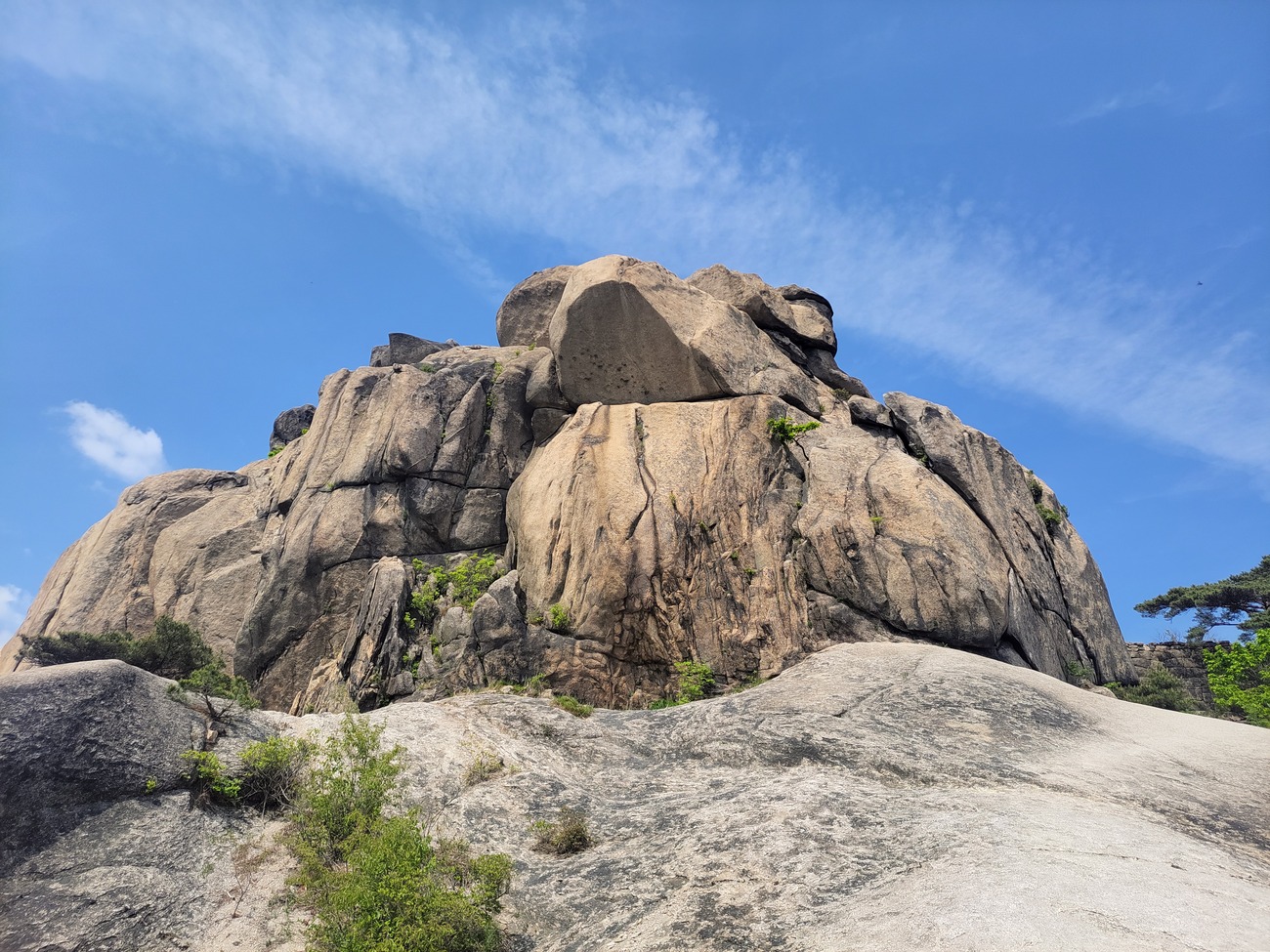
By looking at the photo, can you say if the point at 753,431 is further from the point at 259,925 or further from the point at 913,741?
the point at 259,925

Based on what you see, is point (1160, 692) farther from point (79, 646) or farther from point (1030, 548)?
point (79, 646)

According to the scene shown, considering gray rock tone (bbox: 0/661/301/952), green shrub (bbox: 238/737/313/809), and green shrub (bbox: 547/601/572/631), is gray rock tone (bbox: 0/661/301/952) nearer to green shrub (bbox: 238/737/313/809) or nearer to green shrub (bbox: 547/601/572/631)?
green shrub (bbox: 238/737/313/809)

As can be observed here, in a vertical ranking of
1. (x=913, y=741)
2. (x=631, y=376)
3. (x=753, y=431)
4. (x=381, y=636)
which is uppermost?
(x=631, y=376)

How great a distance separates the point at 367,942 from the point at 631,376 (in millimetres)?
23827

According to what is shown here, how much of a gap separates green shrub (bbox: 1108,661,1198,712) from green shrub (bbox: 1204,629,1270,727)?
115 centimetres

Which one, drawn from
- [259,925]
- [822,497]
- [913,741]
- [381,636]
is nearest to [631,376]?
[822,497]

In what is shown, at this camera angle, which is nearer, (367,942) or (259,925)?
(367,942)

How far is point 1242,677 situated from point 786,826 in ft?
97.3

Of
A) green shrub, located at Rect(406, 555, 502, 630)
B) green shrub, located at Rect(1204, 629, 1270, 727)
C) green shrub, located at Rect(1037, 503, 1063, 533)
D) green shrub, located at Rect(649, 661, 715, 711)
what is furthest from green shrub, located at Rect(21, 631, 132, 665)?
green shrub, located at Rect(1204, 629, 1270, 727)

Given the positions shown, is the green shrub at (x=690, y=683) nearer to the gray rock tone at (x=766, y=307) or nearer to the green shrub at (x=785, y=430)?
the green shrub at (x=785, y=430)

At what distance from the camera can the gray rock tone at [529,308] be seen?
1754 inches

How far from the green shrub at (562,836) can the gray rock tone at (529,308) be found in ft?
105

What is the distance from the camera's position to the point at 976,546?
26031 mm

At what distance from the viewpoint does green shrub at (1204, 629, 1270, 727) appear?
28531mm
